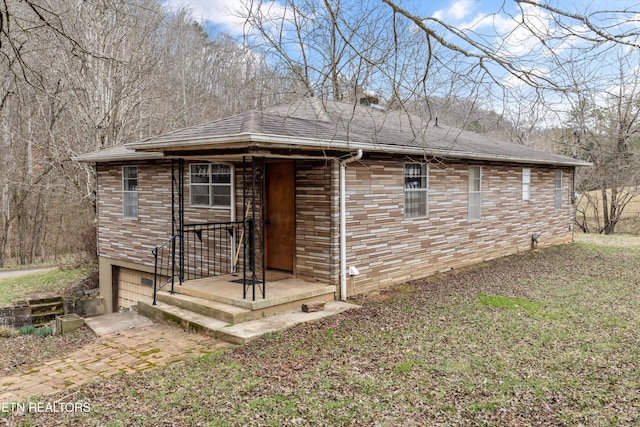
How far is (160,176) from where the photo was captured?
9.82m

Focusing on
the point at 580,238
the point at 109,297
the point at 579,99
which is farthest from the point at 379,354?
the point at 580,238

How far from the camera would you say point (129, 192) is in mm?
10719

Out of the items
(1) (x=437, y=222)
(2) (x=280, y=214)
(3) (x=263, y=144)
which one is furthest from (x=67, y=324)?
(1) (x=437, y=222)

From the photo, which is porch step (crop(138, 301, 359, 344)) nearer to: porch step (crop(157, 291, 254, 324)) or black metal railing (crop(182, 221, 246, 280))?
porch step (crop(157, 291, 254, 324))

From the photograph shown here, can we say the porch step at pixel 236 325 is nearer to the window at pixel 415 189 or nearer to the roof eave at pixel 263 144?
the roof eave at pixel 263 144

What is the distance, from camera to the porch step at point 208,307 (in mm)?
6016

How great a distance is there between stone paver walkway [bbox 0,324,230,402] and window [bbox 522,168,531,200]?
1014cm

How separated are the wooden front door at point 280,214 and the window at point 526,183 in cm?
787

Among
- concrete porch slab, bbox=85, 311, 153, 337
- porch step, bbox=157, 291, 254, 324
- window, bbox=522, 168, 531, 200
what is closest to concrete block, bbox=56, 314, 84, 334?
concrete porch slab, bbox=85, 311, 153, 337

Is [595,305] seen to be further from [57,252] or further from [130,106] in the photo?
[57,252]

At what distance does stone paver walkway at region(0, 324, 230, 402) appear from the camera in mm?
4539

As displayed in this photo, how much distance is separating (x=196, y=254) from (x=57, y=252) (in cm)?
1659

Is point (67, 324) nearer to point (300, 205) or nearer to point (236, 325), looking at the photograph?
point (236, 325)

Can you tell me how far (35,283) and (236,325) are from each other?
11318 mm
